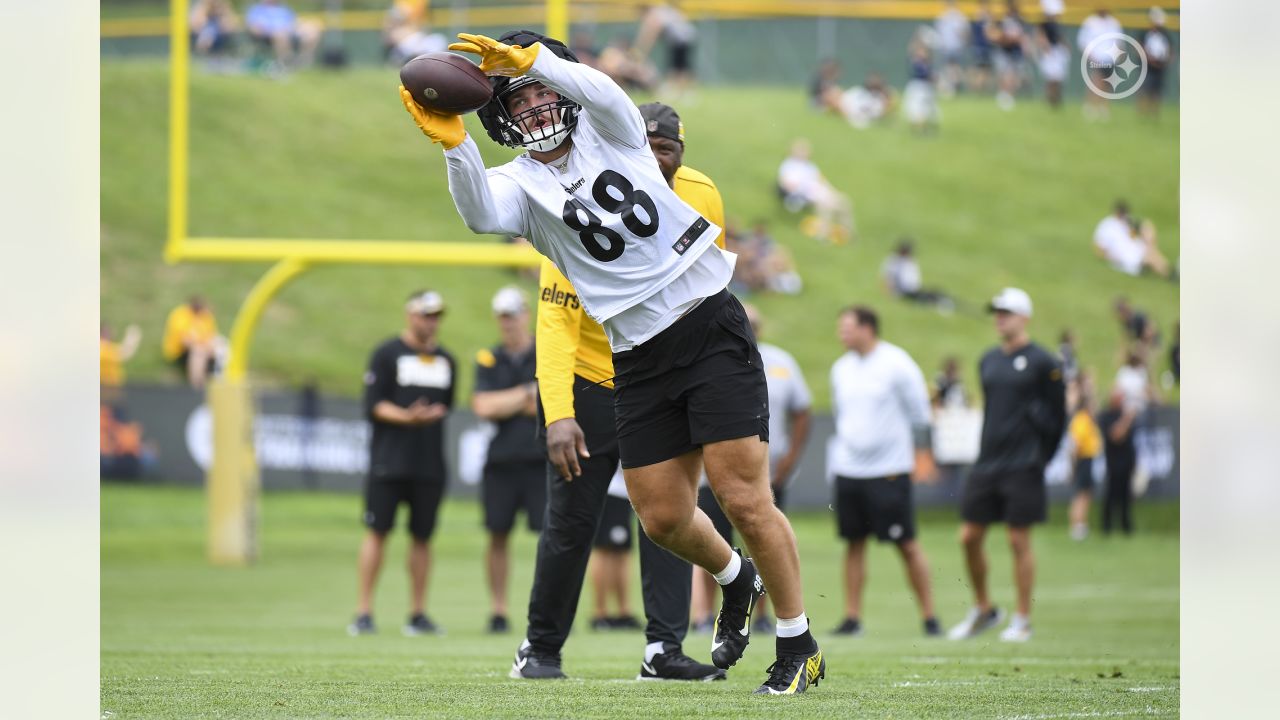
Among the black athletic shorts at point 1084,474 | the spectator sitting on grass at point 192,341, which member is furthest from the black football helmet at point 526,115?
the spectator sitting on grass at point 192,341

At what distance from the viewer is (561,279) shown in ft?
19.3

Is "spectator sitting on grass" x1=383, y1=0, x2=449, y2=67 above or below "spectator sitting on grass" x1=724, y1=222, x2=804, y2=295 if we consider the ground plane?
above

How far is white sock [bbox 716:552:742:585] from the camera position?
17.4 ft

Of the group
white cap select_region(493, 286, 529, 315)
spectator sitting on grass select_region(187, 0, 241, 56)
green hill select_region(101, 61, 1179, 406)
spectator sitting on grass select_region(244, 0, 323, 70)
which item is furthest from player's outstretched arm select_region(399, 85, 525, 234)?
green hill select_region(101, 61, 1179, 406)

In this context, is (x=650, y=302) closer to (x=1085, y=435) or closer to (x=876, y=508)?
(x=876, y=508)

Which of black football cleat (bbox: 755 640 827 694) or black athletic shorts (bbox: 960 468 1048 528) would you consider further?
black athletic shorts (bbox: 960 468 1048 528)

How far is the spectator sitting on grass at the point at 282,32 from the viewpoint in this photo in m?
14.3

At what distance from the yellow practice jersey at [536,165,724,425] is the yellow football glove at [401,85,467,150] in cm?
127

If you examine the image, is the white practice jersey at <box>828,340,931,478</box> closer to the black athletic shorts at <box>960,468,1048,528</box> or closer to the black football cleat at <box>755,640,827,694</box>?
the black athletic shorts at <box>960,468,1048,528</box>

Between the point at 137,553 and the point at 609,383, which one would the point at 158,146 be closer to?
the point at 137,553

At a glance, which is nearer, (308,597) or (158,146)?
(308,597)
